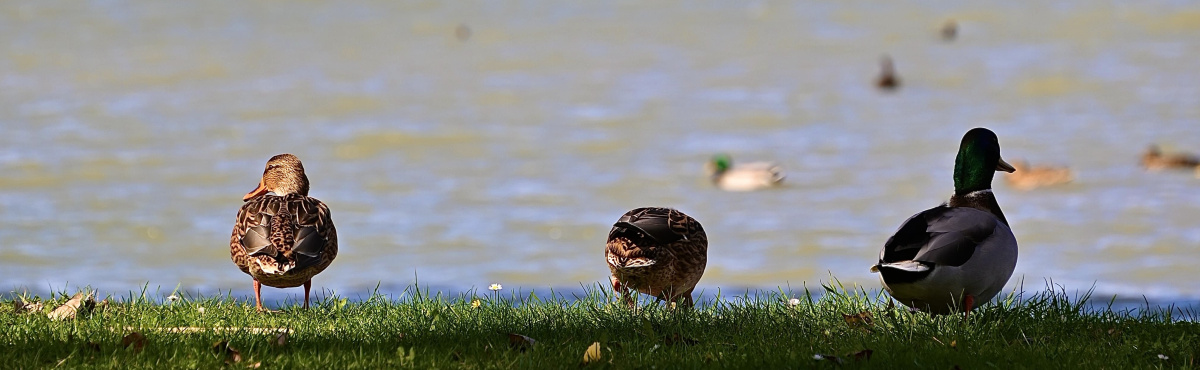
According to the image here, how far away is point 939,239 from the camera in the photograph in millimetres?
6262

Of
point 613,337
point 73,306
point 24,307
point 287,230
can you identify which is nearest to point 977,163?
point 613,337

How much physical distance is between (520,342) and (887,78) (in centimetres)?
2469

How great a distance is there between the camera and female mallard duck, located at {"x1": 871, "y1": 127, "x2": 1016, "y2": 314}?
620 cm

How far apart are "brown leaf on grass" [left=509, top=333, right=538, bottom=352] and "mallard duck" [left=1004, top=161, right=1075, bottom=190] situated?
609 inches

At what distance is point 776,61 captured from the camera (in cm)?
3131

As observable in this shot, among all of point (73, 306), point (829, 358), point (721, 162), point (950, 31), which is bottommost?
point (829, 358)

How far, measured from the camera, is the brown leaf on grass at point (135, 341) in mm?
5717

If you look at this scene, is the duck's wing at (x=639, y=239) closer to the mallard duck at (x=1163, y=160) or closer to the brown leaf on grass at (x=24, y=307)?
the brown leaf on grass at (x=24, y=307)

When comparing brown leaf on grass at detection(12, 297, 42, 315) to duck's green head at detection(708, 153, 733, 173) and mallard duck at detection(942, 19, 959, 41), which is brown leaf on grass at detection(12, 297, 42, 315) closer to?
duck's green head at detection(708, 153, 733, 173)

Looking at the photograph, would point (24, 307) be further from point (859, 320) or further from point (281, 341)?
point (859, 320)

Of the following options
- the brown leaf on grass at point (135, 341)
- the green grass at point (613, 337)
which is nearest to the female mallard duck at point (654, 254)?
the green grass at point (613, 337)

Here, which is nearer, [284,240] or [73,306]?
[73,306]

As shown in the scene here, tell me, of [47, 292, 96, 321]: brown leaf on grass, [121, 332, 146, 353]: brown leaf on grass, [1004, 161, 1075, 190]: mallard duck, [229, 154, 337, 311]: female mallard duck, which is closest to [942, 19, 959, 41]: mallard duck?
[1004, 161, 1075, 190]: mallard duck

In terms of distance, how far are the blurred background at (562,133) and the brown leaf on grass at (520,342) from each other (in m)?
3.35
